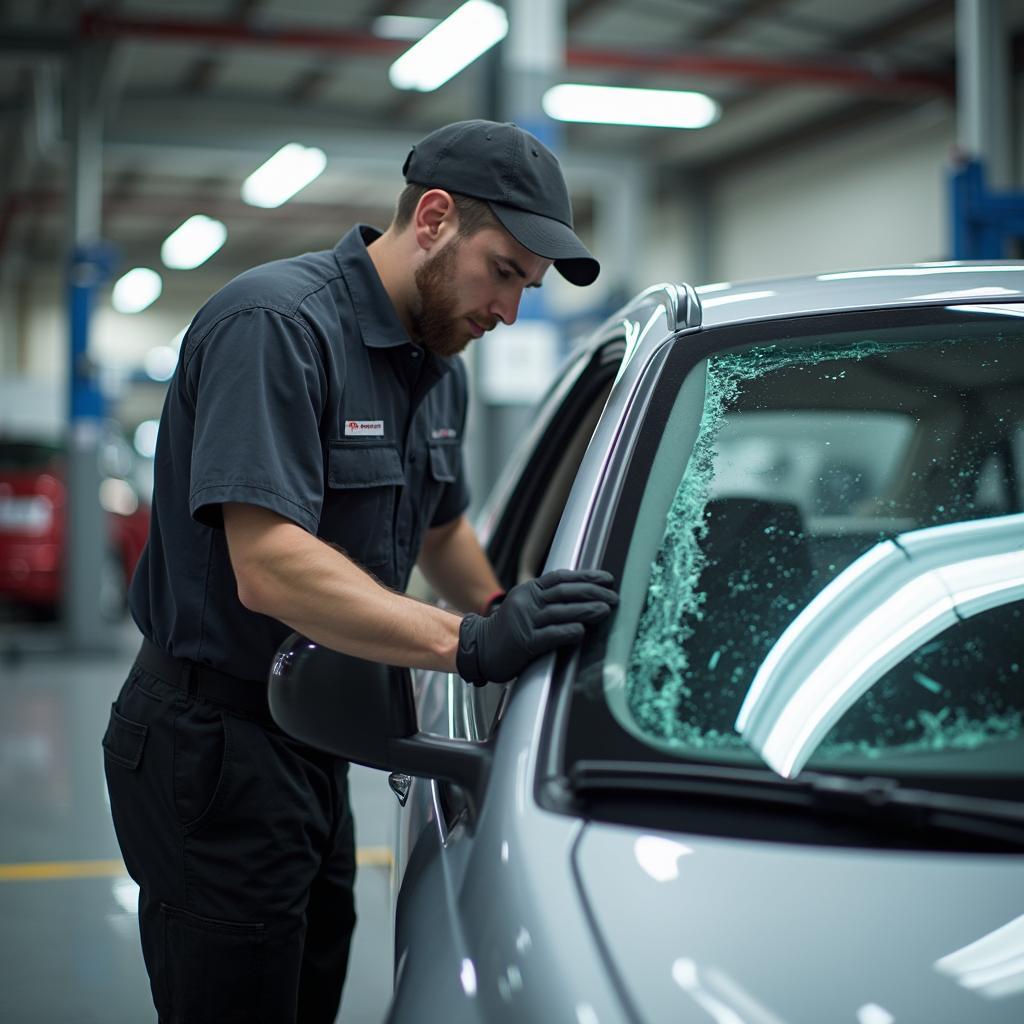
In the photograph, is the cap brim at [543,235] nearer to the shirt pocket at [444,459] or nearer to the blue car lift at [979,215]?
the shirt pocket at [444,459]

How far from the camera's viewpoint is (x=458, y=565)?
2.09 metres

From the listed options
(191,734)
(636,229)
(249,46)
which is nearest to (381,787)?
(191,734)

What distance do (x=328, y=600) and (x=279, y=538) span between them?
0.31ft

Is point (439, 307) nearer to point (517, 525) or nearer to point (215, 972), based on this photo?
point (517, 525)

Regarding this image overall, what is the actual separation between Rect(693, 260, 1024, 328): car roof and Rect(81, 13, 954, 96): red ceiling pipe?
26.3 feet

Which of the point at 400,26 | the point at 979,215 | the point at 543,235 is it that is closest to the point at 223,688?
the point at 543,235

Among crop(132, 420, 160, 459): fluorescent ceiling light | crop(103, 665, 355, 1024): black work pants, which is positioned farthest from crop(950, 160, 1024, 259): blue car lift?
crop(132, 420, 160, 459): fluorescent ceiling light

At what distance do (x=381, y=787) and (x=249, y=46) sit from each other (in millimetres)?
6159

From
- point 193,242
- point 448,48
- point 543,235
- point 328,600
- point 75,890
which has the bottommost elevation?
point 75,890

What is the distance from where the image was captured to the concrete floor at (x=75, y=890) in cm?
289

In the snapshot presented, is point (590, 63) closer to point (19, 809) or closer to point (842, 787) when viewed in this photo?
point (19, 809)

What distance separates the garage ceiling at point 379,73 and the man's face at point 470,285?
6427 mm

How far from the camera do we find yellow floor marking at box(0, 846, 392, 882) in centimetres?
383

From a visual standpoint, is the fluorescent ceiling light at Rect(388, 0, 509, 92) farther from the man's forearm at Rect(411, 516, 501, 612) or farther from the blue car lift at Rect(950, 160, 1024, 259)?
the man's forearm at Rect(411, 516, 501, 612)
